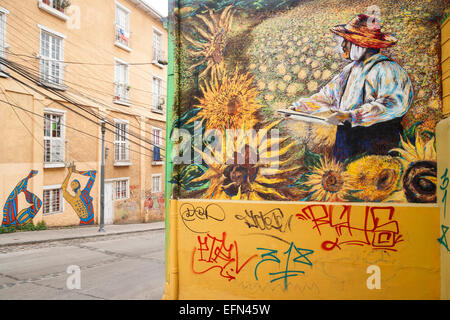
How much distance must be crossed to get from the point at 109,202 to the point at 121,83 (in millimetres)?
6655

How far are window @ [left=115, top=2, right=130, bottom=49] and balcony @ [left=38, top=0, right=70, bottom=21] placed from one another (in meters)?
3.13

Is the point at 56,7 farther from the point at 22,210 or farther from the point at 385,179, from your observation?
the point at 385,179

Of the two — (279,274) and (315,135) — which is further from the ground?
(315,135)

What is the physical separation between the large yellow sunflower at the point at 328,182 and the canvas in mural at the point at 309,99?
0.04 ft

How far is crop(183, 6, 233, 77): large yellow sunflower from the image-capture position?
477cm

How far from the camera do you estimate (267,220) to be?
438cm

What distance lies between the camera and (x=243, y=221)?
4.46m

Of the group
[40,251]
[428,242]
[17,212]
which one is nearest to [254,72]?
[428,242]

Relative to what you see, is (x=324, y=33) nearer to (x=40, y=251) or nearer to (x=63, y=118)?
(x=40, y=251)

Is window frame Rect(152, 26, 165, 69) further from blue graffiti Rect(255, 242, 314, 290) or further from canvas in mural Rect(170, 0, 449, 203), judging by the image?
blue graffiti Rect(255, 242, 314, 290)

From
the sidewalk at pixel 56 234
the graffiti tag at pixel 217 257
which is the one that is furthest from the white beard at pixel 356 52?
the sidewalk at pixel 56 234

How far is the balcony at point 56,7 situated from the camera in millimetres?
14050

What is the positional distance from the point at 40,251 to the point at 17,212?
4115mm

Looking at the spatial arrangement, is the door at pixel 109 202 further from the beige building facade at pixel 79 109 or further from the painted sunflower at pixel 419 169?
the painted sunflower at pixel 419 169
